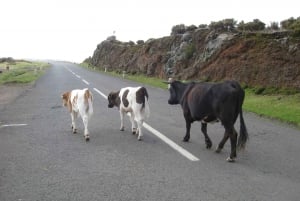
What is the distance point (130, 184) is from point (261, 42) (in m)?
20.8

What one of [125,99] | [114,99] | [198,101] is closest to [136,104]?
[125,99]

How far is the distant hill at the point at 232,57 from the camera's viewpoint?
22.3 meters

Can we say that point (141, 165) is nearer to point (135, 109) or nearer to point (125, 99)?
point (135, 109)

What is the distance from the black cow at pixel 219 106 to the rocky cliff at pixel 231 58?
1220 cm

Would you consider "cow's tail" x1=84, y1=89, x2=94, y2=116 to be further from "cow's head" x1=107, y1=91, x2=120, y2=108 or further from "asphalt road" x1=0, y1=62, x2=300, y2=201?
"cow's head" x1=107, y1=91, x2=120, y2=108

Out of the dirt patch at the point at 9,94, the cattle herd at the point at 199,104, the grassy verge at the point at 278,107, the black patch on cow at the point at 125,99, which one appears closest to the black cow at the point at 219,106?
the cattle herd at the point at 199,104

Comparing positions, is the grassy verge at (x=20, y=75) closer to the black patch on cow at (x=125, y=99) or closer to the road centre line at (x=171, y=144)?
the road centre line at (x=171, y=144)

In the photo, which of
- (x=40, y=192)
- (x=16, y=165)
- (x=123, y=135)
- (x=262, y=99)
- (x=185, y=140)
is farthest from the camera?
(x=262, y=99)

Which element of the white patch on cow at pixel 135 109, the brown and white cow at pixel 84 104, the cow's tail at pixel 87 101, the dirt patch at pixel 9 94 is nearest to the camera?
the white patch on cow at pixel 135 109

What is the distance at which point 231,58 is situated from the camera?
2670 centimetres

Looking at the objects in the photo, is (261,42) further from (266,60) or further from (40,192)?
(40,192)

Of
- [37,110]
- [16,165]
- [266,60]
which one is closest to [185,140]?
[16,165]

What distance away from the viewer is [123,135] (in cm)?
1084

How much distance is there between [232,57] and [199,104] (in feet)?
59.9
